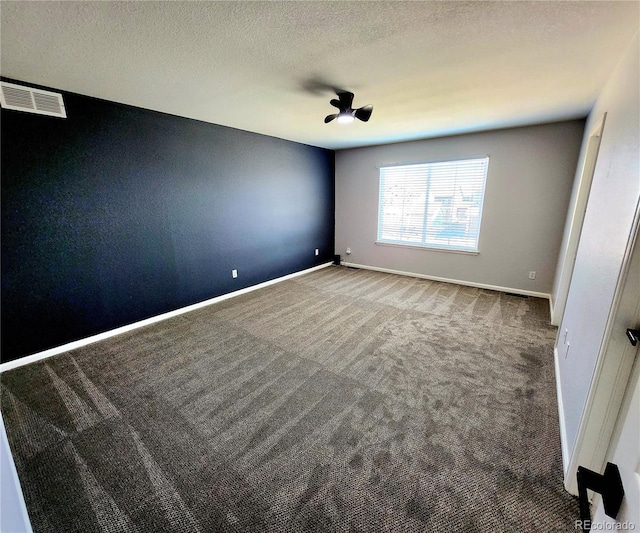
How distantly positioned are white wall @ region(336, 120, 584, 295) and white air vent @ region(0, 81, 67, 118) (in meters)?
4.29

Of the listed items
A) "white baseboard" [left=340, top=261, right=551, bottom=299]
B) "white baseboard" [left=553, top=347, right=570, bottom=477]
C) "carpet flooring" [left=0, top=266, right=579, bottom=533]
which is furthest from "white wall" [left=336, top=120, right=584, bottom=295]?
"white baseboard" [left=553, top=347, right=570, bottom=477]

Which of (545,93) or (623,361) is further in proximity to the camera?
(545,93)

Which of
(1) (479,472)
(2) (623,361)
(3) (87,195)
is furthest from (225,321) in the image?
(2) (623,361)

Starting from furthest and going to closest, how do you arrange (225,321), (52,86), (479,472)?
(225,321), (52,86), (479,472)

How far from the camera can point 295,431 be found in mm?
1716

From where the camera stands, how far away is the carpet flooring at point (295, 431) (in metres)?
1.28

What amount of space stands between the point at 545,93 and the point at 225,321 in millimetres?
4020

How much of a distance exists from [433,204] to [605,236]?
126 inches

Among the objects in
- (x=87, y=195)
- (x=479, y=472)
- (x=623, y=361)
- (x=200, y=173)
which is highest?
(x=200, y=173)

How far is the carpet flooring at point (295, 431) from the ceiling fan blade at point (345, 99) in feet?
7.48

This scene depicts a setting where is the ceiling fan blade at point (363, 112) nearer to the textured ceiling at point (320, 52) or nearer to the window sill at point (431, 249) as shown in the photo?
the textured ceiling at point (320, 52)

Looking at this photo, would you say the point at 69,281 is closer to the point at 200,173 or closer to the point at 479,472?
the point at 200,173

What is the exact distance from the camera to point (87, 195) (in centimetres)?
260

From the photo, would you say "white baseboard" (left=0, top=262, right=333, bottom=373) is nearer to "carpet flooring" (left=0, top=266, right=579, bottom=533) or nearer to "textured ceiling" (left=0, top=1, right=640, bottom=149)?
"carpet flooring" (left=0, top=266, right=579, bottom=533)
